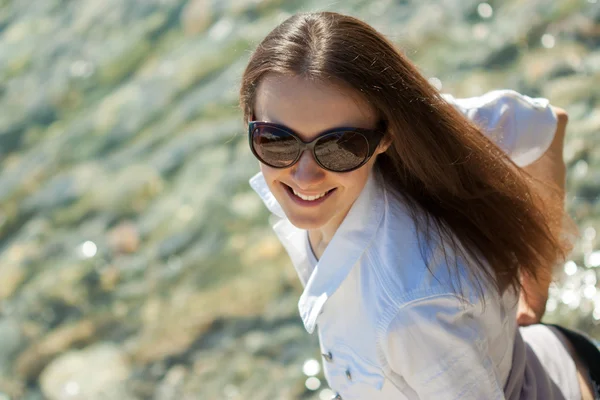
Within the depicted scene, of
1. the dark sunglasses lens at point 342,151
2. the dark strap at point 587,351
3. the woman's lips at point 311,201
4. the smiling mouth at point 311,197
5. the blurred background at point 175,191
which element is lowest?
the blurred background at point 175,191

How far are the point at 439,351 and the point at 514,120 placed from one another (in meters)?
0.69

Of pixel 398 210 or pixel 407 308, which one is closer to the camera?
pixel 407 308

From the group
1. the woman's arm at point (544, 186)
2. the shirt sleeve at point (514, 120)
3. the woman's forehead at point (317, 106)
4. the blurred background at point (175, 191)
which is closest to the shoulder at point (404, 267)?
the woman's forehead at point (317, 106)

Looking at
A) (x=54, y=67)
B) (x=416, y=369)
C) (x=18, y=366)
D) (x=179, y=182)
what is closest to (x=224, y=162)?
(x=179, y=182)

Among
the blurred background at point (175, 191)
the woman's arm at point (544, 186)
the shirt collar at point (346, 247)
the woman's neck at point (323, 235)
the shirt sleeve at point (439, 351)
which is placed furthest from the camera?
the blurred background at point (175, 191)

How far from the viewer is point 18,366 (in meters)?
3.27

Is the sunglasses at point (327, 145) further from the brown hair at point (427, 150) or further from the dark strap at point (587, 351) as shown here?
the dark strap at point (587, 351)

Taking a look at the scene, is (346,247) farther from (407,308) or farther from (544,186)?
(544,186)

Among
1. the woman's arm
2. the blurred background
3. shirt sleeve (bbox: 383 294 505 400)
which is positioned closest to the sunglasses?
shirt sleeve (bbox: 383 294 505 400)

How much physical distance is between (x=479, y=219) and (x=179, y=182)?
2.62 meters

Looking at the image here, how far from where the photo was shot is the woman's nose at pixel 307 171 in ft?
4.81

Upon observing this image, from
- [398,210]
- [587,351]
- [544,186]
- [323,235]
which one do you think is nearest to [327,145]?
[398,210]

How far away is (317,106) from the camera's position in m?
1.43

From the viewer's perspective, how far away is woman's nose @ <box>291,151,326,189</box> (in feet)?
4.81
